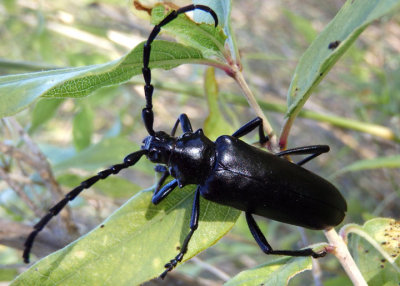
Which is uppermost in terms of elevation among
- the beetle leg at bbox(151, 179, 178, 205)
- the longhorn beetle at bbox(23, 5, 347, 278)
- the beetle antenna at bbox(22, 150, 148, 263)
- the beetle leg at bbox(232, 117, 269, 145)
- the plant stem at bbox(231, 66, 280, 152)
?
the plant stem at bbox(231, 66, 280, 152)

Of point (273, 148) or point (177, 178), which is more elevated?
point (273, 148)

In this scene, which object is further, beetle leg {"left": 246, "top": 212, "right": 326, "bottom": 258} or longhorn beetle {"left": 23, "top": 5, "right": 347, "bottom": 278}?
longhorn beetle {"left": 23, "top": 5, "right": 347, "bottom": 278}

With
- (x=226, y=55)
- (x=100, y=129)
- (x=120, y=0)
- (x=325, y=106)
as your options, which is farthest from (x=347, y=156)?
(x=100, y=129)

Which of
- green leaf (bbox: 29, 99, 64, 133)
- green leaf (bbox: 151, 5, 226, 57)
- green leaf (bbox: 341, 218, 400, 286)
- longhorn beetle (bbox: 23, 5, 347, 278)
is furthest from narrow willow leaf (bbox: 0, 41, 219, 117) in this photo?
green leaf (bbox: 29, 99, 64, 133)

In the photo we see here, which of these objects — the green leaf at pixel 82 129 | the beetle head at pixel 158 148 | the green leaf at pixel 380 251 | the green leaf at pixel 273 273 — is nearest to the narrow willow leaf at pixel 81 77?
the beetle head at pixel 158 148

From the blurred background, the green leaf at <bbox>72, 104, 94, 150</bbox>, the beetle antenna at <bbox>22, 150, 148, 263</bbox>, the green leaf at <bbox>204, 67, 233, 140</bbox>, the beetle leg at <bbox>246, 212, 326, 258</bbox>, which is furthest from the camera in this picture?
the green leaf at <bbox>72, 104, 94, 150</bbox>

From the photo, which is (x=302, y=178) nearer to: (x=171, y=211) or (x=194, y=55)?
(x=171, y=211)

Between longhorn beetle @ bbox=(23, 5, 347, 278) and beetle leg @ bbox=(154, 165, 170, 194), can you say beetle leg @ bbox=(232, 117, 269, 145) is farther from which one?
beetle leg @ bbox=(154, 165, 170, 194)
